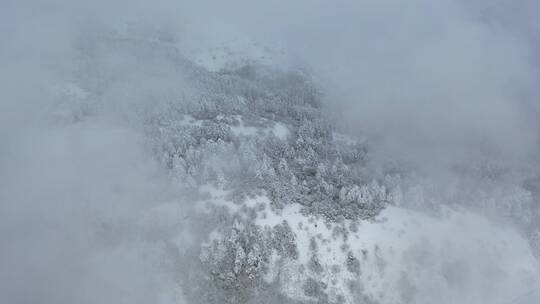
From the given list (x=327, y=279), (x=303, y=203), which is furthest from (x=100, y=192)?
(x=327, y=279)

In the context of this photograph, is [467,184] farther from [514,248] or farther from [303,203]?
[303,203]

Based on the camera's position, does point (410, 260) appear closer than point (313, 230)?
Yes

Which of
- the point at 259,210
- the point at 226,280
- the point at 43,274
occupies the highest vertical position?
the point at 259,210

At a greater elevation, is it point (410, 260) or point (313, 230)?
point (313, 230)

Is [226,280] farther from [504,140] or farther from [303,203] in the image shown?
[504,140]

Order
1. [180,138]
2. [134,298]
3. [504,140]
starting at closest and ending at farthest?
1. [134,298]
2. [180,138]
3. [504,140]

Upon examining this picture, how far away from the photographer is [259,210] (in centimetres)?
13150

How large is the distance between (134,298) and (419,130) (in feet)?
400


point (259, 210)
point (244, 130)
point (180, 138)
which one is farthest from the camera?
point (244, 130)

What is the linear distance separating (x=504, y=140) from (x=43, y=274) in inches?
6342

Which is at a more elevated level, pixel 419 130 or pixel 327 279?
pixel 419 130

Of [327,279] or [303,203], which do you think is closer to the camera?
Answer: [327,279]

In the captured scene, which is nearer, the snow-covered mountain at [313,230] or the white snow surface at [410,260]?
the snow-covered mountain at [313,230]

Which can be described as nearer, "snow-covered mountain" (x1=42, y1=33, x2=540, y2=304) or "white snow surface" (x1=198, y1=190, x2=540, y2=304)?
"snow-covered mountain" (x1=42, y1=33, x2=540, y2=304)
